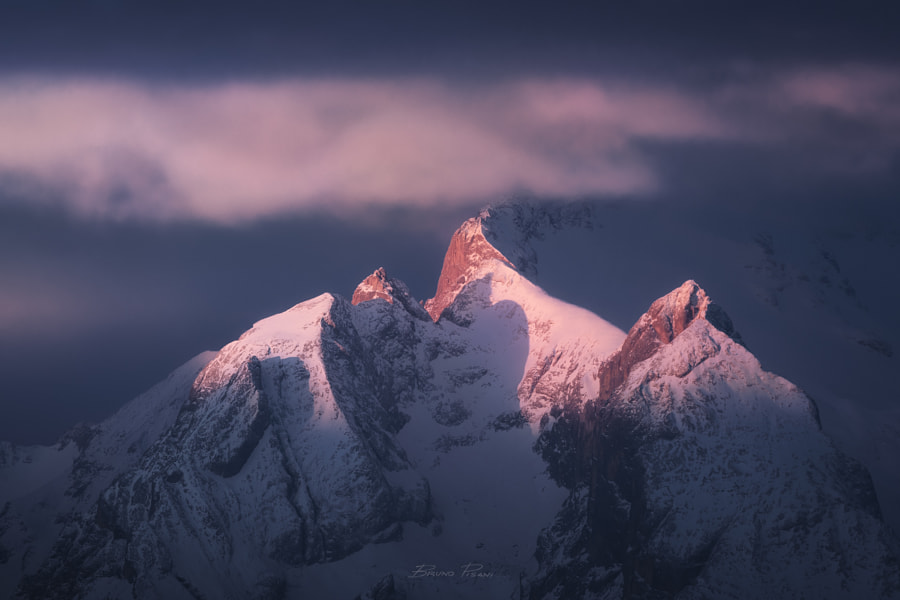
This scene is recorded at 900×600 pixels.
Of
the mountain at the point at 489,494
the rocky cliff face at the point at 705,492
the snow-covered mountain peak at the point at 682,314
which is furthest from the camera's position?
the snow-covered mountain peak at the point at 682,314

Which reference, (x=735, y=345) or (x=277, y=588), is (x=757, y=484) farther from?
(x=277, y=588)

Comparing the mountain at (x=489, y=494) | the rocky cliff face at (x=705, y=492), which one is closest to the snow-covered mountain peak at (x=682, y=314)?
the rocky cliff face at (x=705, y=492)

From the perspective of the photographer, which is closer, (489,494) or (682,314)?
(682,314)

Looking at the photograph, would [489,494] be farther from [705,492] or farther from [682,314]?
[705,492]

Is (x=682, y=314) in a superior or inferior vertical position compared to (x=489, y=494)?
superior

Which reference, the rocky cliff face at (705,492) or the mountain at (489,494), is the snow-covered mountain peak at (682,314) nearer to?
the rocky cliff face at (705,492)

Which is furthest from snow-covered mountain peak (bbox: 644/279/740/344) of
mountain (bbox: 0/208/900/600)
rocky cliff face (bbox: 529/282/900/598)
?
mountain (bbox: 0/208/900/600)

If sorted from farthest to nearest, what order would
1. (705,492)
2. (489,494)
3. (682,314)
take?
(489,494), (682,314), (705,492)

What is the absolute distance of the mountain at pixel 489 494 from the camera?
13225cm

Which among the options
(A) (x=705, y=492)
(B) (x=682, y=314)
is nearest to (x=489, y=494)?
(B) (x=682, y=314)

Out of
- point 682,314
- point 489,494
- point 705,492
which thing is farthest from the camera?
point 489,494

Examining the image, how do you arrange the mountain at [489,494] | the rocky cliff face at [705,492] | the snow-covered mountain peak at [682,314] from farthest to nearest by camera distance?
the snow-covered mountain peak at [682,314] → the mountain at [489,494] → the rocky cliff face at [705,492]

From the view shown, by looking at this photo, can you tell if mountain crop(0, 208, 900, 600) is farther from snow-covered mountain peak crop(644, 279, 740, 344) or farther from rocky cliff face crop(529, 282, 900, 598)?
snow-covered mountain peak crop(644, 279, 740, 344)

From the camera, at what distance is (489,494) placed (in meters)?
178
